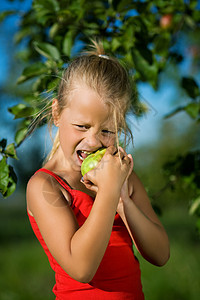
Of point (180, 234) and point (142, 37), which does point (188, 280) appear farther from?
point (142, 37)

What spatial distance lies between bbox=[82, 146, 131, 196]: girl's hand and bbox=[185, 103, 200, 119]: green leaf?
0.64m

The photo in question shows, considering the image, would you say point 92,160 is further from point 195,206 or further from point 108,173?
point 195,206

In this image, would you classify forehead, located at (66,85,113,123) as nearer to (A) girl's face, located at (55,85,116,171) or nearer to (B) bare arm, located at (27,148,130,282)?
(A) girl's face, located at (55,85,116,171)

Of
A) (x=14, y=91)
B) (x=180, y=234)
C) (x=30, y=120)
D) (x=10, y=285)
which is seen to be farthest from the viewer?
(x=180, y=234)

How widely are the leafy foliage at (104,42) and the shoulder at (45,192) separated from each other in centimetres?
26

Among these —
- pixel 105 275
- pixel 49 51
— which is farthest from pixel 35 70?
pixel 105 275

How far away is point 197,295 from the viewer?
2648 millimetres

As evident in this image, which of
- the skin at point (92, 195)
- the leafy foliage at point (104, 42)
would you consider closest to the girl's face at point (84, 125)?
the skin at point (92, 195)

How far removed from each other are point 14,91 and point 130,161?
2.73 meters

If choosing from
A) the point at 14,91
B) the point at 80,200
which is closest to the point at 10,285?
the point at 14,91

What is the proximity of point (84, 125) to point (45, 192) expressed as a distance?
21 cm

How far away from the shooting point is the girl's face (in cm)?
93

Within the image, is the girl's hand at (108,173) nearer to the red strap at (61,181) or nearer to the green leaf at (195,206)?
the red strap at (61,181)

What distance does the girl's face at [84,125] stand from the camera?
93 cm
